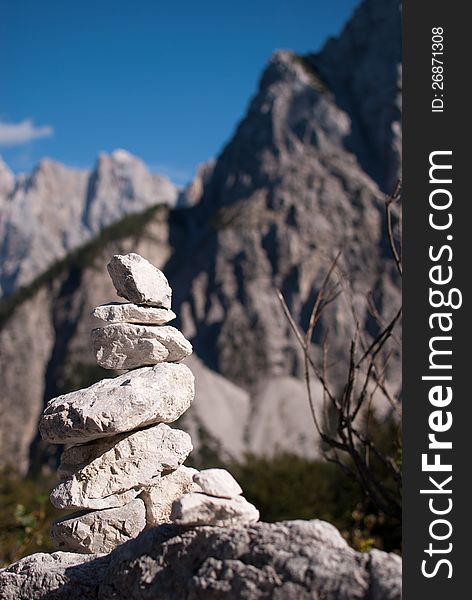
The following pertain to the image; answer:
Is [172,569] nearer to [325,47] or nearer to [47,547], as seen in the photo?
[47,547]

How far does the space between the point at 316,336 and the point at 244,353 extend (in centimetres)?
960

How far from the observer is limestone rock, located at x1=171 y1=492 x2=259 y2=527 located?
466 centimetres

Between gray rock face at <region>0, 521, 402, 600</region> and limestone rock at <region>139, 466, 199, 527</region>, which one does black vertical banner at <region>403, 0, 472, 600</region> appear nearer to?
gray rock face at <region>0, 521, 402, 600</region>

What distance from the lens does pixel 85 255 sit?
91062 millimetres

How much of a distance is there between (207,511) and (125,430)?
1.53m

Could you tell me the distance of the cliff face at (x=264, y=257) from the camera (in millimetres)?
76625

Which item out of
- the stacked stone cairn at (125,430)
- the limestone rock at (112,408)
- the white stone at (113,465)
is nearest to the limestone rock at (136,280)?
the stacked stone cairn at (125,430)

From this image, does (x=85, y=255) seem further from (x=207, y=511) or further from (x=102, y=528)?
(x=207, y=511)

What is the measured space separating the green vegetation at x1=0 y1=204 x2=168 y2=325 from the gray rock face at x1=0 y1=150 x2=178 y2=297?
54501 millimetres

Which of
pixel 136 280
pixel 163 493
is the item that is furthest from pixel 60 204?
pixel 163 493

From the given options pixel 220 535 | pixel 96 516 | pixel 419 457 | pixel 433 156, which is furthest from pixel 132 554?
pixel 433 156

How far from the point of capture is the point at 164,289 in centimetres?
695

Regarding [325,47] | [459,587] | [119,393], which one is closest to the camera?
[459,587]

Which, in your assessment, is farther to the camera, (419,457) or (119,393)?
(119,393)
